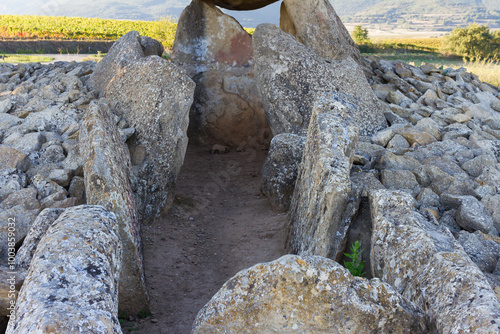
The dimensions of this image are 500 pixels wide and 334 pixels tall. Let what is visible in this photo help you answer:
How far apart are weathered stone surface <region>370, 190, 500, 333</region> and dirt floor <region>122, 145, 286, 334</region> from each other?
5.64 feet

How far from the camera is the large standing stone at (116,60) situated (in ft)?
26.9

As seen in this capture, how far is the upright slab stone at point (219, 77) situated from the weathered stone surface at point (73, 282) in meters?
6.40

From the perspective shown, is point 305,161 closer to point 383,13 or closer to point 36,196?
point 36,196

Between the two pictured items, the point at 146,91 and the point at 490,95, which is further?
the point at 490,95

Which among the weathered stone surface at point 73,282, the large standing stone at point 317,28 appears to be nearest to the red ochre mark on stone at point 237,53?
the large standing stone at point 317,28

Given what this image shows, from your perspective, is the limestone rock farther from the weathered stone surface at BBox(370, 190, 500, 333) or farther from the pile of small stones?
the weathered stone surface at BBox(370, 190, 500, 333)

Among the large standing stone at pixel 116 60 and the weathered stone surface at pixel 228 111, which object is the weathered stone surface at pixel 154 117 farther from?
the weathered stone surface at pixel 228 111

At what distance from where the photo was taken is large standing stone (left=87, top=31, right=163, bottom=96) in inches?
323

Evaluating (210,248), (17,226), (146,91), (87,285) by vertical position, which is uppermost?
(146,91)

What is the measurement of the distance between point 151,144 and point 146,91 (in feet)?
2.51

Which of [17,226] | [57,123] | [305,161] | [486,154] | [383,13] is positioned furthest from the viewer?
[383,13]

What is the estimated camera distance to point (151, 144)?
6.39 m

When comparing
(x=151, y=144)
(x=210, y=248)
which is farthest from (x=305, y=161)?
(x=151, y=144)

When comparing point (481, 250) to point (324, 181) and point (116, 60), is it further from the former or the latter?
point (116, 60)
